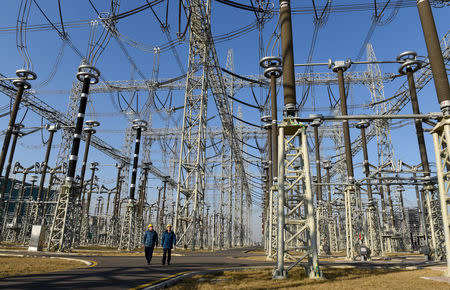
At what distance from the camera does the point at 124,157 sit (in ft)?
140

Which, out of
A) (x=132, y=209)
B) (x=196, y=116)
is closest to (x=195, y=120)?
(x=196, y=116)

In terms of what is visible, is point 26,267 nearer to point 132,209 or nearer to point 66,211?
point 66,211

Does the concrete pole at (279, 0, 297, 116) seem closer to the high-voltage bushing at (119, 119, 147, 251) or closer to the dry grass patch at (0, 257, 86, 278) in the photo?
the dry grass patch at (0, 257, 86, 278)

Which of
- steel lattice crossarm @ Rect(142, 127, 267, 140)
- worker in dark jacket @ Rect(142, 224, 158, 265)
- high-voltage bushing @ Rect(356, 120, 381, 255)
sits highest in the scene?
steel lattice crossarm @ Rect(142, 127, 267, 140)

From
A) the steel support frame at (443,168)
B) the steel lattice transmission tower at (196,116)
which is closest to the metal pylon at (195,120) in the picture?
the steel lattice transmission tower at (196,116)

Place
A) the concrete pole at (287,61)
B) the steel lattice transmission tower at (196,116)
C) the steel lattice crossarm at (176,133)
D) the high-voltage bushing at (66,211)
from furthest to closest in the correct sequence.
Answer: the steel lattice crossarm at (176,133) < the steel lattice transmission tower at (196,116) < the high-voltage bushing at (66,211) < the concrete pole at (287,61)

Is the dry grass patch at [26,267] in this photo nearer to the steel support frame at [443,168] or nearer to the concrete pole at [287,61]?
the concrete pole at [287,61]

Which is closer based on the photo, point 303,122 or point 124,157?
point 303,122

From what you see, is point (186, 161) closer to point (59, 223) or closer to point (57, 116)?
point (59, 223)

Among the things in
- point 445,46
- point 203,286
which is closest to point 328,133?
point 445,46

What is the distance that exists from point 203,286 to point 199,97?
20.3 meters

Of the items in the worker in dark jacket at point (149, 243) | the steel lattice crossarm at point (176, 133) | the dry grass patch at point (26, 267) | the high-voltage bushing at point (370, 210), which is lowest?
the dry grass patch at point (26, 267)

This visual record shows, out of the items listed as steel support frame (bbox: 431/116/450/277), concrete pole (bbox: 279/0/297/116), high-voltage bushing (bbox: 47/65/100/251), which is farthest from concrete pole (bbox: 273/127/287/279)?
high-voltage bushing (bbox: 47/65/100/251)

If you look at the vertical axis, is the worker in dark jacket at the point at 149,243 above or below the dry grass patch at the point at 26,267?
above
